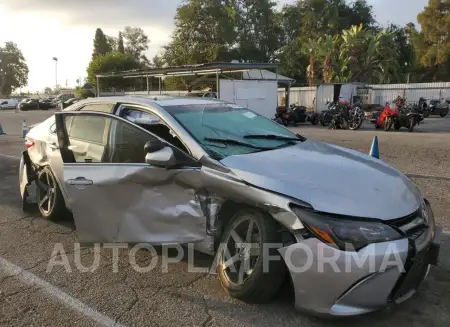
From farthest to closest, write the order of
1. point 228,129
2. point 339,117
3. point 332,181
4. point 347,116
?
point 339,117 < point 347,116 < point 228,129 < point 332,181

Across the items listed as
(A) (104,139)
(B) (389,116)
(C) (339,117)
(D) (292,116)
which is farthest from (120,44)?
(A) (104,139)

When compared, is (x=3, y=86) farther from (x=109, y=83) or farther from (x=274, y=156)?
(x=274, y=156)

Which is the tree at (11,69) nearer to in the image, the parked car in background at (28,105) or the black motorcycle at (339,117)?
the parked car in background at (28,105)

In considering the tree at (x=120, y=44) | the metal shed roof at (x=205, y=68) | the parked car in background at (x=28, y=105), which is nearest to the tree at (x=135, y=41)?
the tree at (x=120, y=44)

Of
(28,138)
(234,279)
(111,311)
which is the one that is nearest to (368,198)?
(234,279)

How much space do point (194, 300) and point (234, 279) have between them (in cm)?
35

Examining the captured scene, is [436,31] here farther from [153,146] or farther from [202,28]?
[153,146]

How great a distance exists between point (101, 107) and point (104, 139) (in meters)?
0.51

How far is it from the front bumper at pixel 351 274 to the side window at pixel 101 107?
2283mm

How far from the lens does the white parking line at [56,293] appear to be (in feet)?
9.79

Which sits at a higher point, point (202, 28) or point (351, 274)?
point (202, 28)

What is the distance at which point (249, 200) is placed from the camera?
3.00m

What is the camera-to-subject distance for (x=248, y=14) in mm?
Answer: 50406

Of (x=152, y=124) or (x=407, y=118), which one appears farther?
(x=407, y=118)
